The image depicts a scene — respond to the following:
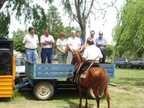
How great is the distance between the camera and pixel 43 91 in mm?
9633

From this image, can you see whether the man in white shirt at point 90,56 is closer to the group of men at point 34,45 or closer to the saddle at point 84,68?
the saddle at point 84,68

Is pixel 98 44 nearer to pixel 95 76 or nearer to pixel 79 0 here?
pixel 95 76

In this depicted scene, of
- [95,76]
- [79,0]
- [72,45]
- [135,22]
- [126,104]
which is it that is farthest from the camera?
[135,22]

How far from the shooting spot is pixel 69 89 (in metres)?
10.9

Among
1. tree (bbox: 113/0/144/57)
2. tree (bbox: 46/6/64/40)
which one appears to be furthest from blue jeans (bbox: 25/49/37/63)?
tree (bbox: 46/6/64/40)

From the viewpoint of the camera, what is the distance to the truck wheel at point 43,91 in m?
9.59

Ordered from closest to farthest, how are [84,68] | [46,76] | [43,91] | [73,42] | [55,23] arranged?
[84,68], [46,76], [43,91], [73,42], [55,23]

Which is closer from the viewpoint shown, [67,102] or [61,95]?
[67,102]

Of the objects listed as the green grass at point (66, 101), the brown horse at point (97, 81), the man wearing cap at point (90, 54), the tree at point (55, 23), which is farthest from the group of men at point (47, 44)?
the tree at point (55, 23)

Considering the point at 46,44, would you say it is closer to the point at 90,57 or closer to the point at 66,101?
the point at 66,101

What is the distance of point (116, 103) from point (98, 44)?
96.4 inches

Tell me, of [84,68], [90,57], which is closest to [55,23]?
[90,57]

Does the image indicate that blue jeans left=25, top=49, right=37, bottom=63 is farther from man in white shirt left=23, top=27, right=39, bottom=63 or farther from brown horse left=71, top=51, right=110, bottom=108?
brown horse left=71, top=51, right=110, bottom=108

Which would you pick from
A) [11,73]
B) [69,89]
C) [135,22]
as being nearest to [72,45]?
[69,89]
